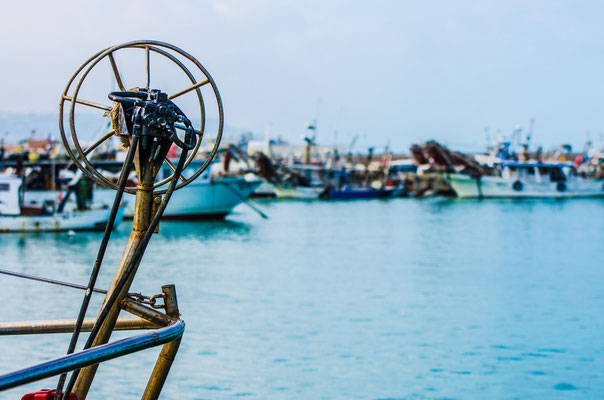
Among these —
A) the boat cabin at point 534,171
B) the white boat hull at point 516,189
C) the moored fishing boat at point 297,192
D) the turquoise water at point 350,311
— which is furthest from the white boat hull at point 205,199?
the boat cabin at point 534,171

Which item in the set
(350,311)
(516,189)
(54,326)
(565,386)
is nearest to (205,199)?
(350,311)

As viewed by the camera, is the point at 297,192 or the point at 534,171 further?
the point at 534,171

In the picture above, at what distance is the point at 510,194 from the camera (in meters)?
84.9

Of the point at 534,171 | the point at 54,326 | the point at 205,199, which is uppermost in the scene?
the point at 534,171

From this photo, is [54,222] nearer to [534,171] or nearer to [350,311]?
[350,311]

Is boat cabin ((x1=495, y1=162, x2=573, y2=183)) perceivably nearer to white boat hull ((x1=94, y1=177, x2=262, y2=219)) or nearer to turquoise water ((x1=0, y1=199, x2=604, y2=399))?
turquoise water ((x1=0, y1=199, x2=604, y2=399))

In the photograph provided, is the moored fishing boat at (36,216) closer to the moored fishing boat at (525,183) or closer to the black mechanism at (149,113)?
the black mechanism at (149,113)

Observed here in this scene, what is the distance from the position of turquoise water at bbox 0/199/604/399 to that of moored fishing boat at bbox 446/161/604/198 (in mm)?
42899

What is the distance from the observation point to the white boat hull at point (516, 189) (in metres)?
85.2

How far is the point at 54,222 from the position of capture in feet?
127

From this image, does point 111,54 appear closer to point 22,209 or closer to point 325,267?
point 325,267

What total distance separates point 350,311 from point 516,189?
68.6m

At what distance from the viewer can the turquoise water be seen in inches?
530

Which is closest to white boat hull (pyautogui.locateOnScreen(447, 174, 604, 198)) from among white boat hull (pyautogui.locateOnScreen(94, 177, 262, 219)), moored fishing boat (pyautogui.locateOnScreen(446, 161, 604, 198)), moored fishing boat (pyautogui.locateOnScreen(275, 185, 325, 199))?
moored fishing boat (pyautogui.locateOnScreen(446, 161, 604, 198))
